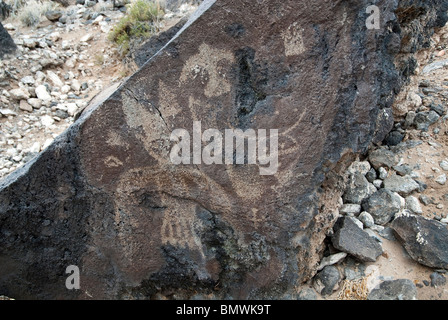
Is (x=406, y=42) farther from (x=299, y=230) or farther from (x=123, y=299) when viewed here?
(x=123, y=299)

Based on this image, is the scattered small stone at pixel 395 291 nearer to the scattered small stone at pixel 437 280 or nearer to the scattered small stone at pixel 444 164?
the scattered small stone at pixel 437 280

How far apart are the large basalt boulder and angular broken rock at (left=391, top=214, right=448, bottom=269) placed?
38 cm

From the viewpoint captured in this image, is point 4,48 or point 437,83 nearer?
point 437,83

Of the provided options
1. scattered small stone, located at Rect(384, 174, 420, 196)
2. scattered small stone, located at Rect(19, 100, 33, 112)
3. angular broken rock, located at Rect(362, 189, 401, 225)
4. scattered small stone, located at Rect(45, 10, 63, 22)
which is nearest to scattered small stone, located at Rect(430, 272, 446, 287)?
angular broken rock, located at Rect(362, 189, 401, 225)

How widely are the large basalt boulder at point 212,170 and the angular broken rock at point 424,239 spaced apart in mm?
384

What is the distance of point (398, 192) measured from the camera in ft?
7.75

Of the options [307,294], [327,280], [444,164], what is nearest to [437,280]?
[327,280]

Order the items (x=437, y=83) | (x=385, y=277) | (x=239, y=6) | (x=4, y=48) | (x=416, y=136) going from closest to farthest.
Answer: (x=239, y=6) < (x=385, y=277) < (x=416, y=136) < (x=437, y=83) < (x=4, y=48)

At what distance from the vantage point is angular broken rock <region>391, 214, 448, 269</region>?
1.98m

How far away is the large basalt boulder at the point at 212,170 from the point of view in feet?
5.82

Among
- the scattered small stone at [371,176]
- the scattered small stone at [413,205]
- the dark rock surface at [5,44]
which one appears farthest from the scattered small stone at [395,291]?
the dark rock surface at [5,44]

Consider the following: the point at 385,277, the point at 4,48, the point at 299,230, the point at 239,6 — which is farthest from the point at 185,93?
the point at 4,48

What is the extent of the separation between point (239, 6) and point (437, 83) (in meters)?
2.12

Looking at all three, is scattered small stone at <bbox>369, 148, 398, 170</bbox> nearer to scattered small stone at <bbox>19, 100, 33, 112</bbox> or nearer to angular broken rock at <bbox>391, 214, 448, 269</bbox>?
angular broken rock at <bbox>391, 214, 448, 269</bbox>
